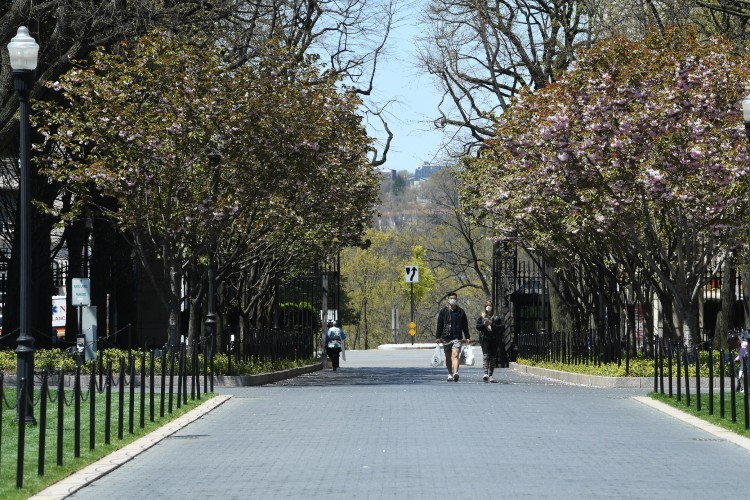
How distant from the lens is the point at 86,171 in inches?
1137

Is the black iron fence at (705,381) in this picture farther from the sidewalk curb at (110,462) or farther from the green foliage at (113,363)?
the green foliage at (113,363)

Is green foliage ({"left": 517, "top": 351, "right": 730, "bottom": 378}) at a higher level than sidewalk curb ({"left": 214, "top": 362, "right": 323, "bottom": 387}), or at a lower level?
higher

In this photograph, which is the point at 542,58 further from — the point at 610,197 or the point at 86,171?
the point at 86,171

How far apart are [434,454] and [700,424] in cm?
506

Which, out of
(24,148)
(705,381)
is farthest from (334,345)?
(24,148)

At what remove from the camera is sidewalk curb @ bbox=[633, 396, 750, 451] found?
15.4 m

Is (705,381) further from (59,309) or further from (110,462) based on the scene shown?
(59,309)

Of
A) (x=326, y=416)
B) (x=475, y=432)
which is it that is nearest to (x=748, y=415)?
(x=475, y=432)

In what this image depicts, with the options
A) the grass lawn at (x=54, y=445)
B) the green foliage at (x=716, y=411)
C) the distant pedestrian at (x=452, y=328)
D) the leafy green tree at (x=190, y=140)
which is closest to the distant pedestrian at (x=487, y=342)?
the distant pedestrian at (x=452, y=328)

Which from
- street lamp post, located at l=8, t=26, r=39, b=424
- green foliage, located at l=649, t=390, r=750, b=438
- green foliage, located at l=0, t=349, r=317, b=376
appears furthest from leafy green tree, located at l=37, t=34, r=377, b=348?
street lamp post, located at l=8, t=26, r=39, b=424

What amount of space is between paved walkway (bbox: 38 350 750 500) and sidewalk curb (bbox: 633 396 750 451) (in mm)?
127

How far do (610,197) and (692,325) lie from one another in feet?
10.9

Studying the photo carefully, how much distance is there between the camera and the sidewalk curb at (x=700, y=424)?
1545 centimetres

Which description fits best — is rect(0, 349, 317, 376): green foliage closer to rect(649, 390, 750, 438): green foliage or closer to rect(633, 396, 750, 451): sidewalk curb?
rect(649, 390, 750, 438): green foliage
